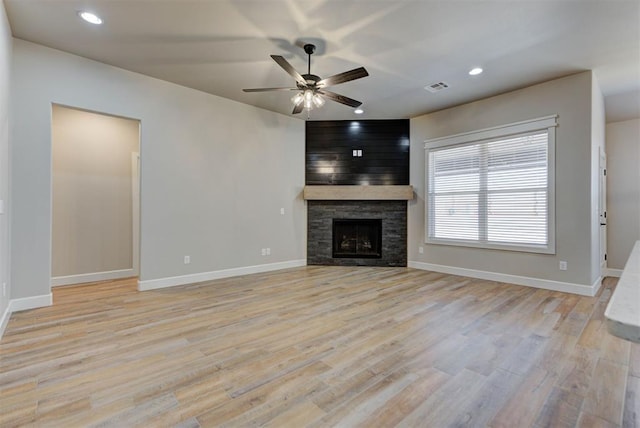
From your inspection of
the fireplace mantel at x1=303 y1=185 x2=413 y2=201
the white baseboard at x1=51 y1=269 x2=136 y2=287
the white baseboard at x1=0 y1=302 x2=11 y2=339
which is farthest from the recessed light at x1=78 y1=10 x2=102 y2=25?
the fireplace mantel at x1=303 y1=185 x2=413 y2=201

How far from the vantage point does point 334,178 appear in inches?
234

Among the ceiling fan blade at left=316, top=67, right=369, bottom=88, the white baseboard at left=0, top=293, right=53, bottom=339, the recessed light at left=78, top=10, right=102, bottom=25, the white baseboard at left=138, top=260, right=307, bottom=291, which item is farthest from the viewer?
the white baseboard at left=138, top=260, right=307, bottom=291

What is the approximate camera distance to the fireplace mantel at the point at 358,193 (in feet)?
18.8

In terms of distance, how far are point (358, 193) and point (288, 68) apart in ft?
10.6

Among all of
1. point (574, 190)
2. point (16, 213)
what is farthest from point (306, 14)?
point (574, 190)

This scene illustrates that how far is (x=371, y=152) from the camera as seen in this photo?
19.3 feet

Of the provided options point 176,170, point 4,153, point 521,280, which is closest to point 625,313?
point 4,153

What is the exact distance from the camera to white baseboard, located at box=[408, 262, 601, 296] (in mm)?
3969

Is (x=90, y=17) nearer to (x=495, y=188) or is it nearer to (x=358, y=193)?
(x=358, y=193)

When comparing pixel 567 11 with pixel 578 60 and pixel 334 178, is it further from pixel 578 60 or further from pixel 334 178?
pixel 334 178

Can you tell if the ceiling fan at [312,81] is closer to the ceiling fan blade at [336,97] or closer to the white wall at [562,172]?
the ceiling fan blade at [336,97]

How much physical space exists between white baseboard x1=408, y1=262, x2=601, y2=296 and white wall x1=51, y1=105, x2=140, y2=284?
533 cm

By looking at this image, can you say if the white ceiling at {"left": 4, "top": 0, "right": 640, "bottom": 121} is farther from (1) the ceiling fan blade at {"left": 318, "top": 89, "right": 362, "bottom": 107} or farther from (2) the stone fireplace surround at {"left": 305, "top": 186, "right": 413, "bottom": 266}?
(2) the stone fireplace surround at {"left": 305, "top": 186, "right": 413, "bottom": 266}

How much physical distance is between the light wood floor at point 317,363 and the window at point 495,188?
4.07ft
